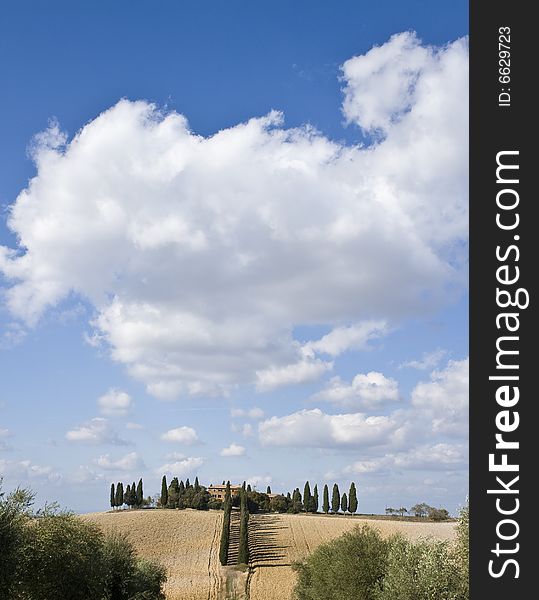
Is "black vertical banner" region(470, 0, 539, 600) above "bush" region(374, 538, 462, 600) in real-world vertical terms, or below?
above

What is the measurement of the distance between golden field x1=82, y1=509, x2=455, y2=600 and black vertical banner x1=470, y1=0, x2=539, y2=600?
83.2 metres

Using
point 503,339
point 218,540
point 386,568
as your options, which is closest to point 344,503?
point 218,540

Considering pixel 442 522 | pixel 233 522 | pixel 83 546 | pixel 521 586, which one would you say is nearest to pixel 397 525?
pixel 442 522

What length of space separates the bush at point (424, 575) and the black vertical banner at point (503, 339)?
1014 inches

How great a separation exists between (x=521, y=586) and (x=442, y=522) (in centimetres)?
14612

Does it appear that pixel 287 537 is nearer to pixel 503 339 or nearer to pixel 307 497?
pixel 307 497

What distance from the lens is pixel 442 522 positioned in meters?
150

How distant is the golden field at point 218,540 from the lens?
97.6 meters

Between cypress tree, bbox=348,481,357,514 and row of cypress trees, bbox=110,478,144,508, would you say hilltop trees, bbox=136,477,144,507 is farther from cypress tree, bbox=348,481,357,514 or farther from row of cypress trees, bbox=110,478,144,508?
A: cypress tree, bbox=348,481,357,514

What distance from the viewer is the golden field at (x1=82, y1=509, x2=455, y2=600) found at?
97625mm

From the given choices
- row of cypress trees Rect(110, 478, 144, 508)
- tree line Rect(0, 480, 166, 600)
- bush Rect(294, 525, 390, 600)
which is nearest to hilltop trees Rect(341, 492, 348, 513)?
row of cypress trees Rect(110, 478, 144, 508)

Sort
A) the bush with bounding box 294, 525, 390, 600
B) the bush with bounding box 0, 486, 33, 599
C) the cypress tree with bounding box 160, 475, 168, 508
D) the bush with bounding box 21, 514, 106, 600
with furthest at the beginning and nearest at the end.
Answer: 1. the cypress tree with bounding box 160, 475, 168, 508
2. the bush with bounding box 294, 525, 390, 600
3. the bush with bounding box 21, 514, 106, 600
4. the bush with bounding box 0, 486, 33, 599

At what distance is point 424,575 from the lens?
38.2m

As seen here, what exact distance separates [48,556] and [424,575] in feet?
73.4
